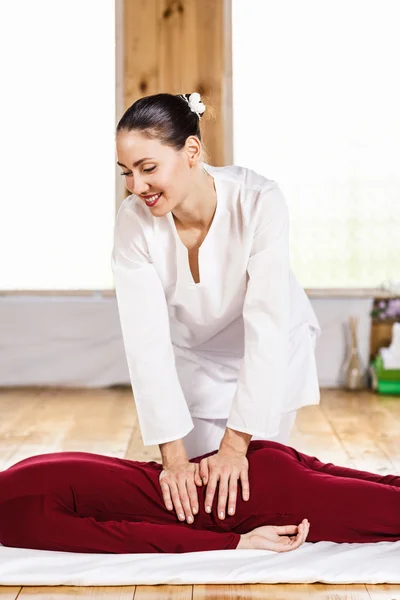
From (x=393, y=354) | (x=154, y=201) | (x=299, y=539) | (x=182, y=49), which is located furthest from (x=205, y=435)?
(x=182, y=49)

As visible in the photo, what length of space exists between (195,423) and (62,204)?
7.71 ft

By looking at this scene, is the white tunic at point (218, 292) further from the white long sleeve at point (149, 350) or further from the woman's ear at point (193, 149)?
the woman's ear at point (193, 149)

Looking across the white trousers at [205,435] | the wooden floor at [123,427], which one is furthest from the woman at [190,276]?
the wooden floor at [123,427]

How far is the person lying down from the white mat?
3cm

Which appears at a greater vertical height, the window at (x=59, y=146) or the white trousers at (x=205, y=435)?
the window at (x=59, y=146)

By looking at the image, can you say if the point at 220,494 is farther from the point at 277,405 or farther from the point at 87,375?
the point at 87,375

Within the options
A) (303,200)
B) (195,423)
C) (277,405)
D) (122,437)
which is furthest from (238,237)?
(303,200)

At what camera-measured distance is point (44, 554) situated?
2.02 meters

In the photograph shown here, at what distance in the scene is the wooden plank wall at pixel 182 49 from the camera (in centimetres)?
461

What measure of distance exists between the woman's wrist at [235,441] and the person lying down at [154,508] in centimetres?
6

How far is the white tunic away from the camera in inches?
85.8

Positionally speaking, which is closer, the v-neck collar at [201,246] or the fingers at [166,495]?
the fingers at [166,495]

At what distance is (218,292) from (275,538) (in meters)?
0.64

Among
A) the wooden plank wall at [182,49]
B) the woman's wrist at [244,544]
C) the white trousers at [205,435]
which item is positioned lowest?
the woman's wrist at [244,544]
